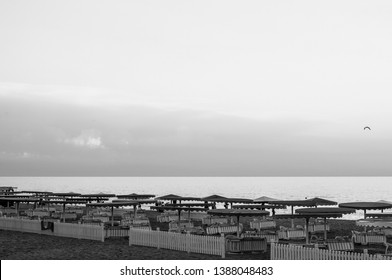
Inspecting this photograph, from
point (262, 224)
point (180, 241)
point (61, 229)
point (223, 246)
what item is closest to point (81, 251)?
point (180, 241)

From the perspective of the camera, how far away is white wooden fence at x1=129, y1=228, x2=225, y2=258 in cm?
2116

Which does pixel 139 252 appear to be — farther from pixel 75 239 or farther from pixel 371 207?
pixel 371 207

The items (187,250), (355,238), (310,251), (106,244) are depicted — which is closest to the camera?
(310,251)

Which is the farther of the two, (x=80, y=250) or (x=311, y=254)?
(x=80, y=250)

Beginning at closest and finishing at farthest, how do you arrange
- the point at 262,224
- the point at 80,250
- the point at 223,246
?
the point at 223,246
the point at 80,250
the point at 262,224

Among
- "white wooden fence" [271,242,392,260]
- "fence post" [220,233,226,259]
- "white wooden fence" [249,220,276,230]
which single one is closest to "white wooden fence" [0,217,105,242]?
"fence post" [220,233,226,259]

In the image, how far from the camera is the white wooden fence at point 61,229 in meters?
26.6

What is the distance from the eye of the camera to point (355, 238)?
27031 mm

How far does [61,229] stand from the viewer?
1125 inches

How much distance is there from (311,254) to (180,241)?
22.5ft

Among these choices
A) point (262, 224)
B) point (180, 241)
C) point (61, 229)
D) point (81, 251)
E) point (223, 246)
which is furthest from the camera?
point (262, 224)

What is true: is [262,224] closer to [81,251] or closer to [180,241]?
[180,241]
